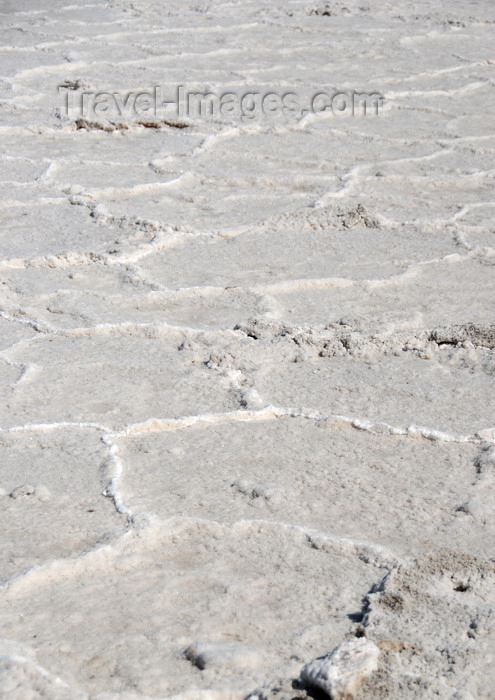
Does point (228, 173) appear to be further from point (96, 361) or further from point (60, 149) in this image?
point (96, 361)

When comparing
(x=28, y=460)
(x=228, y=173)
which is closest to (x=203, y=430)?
(x=28, y=460)

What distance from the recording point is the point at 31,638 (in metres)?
1.27

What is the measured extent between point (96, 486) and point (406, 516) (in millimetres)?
516

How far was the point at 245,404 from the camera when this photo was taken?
196cm

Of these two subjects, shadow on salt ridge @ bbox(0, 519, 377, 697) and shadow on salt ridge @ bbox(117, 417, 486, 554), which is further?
shadow on salt ridge @ bbox(117, 417, 486, 554)

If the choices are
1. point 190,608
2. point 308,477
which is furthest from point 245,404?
point 190,608

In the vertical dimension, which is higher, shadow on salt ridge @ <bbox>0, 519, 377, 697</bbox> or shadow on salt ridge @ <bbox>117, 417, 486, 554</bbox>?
shadow on salt ridge @ <bbox>0, 519, 377, 697</bbox>

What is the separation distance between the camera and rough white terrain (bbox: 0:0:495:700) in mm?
1263

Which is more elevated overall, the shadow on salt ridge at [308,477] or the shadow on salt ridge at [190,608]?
the shadow on salt ridge at [190,608]

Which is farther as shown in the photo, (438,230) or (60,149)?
(60,149)

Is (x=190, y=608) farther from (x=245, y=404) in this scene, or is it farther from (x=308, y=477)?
(x=245, y=404)

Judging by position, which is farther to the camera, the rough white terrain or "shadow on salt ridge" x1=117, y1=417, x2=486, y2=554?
"shadow on salt ridge" x1=117, y1=417, x2=486, y2=554

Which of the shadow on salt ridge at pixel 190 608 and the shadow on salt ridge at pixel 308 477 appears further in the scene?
the shadow on salt ridge at pixel 308 477

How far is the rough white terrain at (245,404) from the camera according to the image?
1.26m
